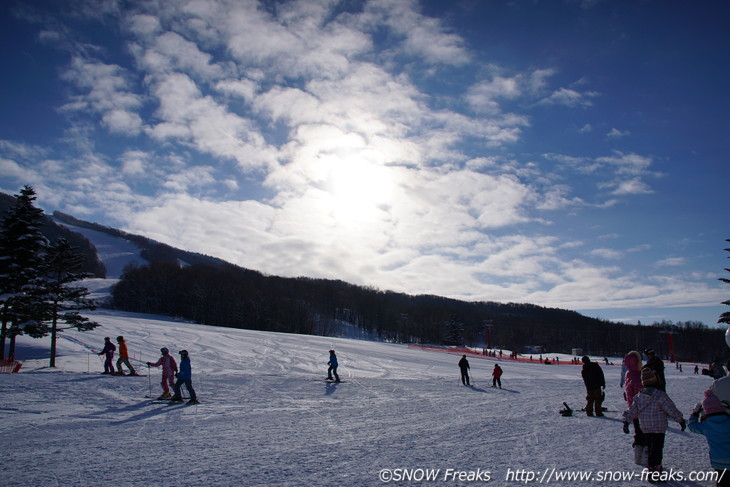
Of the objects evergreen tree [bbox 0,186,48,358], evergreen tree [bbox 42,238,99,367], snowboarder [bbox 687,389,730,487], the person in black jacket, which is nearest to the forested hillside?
evergreen tree [bbox 42,238,99,367]

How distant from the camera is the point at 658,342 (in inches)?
5753

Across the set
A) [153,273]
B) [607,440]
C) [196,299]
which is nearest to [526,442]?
[607,440]

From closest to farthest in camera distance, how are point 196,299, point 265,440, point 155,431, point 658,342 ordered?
1. point 265,440
2. point 155,431
3. point 196,299
4. point 658,342

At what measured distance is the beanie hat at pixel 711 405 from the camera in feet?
15.1

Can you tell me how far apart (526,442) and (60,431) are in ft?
28.3

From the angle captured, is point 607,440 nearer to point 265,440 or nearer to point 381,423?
point 381,423

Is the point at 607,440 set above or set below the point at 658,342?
above

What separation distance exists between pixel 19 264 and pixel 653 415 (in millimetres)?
27093

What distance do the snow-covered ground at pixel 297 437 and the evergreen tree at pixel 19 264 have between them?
331 inches

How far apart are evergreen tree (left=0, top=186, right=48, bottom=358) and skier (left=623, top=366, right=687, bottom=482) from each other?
83.5 ft

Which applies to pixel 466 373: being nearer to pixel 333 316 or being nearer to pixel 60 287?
pixel 60 287

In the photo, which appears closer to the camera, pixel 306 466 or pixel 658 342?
pixel 306 466

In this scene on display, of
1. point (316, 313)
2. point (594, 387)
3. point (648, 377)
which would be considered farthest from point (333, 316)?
point (648, 377)

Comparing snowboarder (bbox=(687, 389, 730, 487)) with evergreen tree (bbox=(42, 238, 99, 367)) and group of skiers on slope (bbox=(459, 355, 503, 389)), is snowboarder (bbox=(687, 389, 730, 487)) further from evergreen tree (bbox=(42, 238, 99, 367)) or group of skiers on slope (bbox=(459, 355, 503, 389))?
evergreen tree (bbox=(42, 238, 99, 367))
